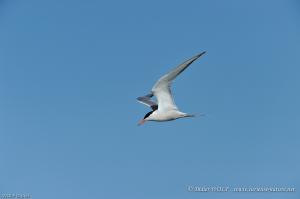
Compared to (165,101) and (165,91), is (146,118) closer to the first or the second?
(165,101)

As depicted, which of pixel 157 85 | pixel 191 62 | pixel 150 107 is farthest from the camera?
pixel 150 107

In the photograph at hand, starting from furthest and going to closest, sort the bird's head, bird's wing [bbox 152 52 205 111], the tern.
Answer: the bird's head < the tern < bird's wing [bbox 152 52 205 111]

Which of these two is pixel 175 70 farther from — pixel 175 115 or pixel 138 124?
pixel 138 124

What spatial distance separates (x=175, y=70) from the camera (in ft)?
37.5

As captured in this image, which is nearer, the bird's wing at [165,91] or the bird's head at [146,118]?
the bird's wing at [165,91]

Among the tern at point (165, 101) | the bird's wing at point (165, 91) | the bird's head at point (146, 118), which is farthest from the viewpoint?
the bird's head at point (146, 118)

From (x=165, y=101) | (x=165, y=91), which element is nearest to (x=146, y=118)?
(x=165, y=101)

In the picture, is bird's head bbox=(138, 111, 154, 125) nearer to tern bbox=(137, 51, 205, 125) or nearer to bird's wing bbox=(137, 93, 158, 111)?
tern bbox=(137, 51, 205, 125)

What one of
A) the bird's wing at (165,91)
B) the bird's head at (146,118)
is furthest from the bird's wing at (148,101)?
the bird's wing at (165,91)

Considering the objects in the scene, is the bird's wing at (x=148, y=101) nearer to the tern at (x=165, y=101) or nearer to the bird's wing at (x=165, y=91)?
the tern at (x=165, y=101)

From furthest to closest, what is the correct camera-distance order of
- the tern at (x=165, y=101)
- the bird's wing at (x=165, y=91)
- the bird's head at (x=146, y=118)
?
1. the bird's head at (x=146, y=118)
2. the tern at (x=165, y=101)
3. the bird's wing at (x=165, y=91)

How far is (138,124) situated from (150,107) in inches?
25.1

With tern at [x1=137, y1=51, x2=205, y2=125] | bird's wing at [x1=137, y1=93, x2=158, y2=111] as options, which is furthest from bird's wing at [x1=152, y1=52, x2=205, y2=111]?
bird's wing at [x1=137, y1=93, x2=158, y2=111]

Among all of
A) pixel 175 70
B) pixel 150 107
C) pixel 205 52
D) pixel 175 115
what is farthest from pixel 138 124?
pixel 205 52
